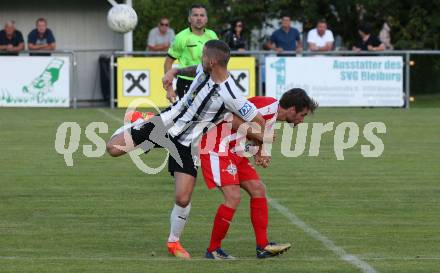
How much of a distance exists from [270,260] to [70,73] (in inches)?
709

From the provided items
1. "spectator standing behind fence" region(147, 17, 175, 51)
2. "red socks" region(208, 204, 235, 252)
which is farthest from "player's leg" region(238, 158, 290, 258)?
"spectator standing behind fence" region(147, 17, 175, 51)

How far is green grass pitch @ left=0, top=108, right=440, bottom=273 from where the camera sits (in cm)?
918

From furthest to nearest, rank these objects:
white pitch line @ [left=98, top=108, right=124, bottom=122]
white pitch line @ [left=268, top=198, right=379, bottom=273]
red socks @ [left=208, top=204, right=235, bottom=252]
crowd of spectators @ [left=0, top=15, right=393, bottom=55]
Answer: crowd of spectators @ [left=0, top=15, right=393, bottom=55] < white pitch line @ [left=98, top=108, right=124, bottom=122] < red socks @ [left=208, top=204, right=235, bottom=252] < white pitch line @ [left=268, top=198, right=379, bottom=273]

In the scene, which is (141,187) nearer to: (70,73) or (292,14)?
(70,73)

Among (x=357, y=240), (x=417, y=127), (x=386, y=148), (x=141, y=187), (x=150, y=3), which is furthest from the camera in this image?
(x=150, y=3)

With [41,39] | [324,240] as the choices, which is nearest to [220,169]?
[324,240]

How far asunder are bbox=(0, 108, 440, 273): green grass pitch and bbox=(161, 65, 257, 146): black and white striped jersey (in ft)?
3.11

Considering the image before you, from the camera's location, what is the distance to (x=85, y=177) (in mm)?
14727

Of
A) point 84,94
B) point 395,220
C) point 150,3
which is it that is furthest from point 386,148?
point 150,3

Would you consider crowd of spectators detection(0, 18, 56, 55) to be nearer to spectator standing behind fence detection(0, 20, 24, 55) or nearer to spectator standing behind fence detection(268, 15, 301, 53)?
spectator standing behind fence detection(0, 20, 24, 55)

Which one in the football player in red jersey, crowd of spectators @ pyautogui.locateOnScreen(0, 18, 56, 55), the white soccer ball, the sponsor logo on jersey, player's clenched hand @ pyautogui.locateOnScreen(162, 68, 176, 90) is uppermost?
the white soccer ball

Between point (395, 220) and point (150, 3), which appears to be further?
point (150, 3)

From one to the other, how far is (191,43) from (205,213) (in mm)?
3581

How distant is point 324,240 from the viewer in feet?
33.3
